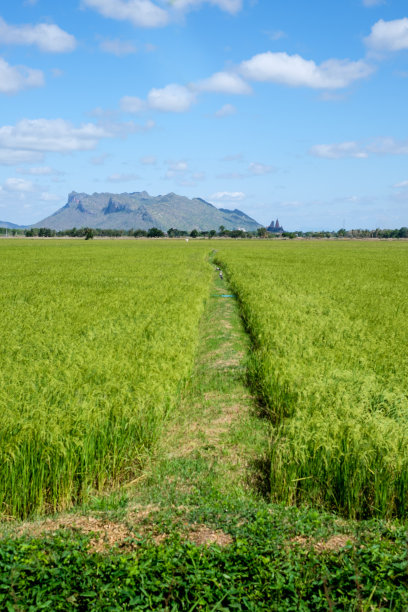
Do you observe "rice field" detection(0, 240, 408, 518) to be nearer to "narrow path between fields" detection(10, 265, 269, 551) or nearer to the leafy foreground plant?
"narrow path between fields" detection(10, 265, 269, 551)

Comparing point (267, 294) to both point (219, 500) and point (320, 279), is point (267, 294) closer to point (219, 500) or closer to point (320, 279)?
point (320, 279)

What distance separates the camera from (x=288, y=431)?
20.4 feet

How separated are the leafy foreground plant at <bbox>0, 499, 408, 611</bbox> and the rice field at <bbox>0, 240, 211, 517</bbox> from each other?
1.21 m

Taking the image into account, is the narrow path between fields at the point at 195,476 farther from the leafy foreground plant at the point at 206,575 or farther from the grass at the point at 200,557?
the leafy foreground plant at the point at 206,575

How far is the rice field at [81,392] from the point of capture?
17.7 ft

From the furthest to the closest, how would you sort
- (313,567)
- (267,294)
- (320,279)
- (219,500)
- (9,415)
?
(320,279)
(267,294)
(9,415)
(219,500)
(313,567)

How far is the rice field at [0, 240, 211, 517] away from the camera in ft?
17.7

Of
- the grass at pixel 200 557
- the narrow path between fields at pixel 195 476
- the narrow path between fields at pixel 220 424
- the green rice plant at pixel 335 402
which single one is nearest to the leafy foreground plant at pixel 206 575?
the grass at pixel 200 557

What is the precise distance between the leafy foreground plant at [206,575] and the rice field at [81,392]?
1.21m

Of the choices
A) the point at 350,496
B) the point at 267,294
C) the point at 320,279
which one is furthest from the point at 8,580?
the point at 320,279

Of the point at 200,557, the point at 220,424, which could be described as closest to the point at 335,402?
the point at 220,424

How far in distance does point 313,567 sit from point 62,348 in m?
7.52

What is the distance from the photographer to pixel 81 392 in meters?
7.12

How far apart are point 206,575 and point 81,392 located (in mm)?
3934
